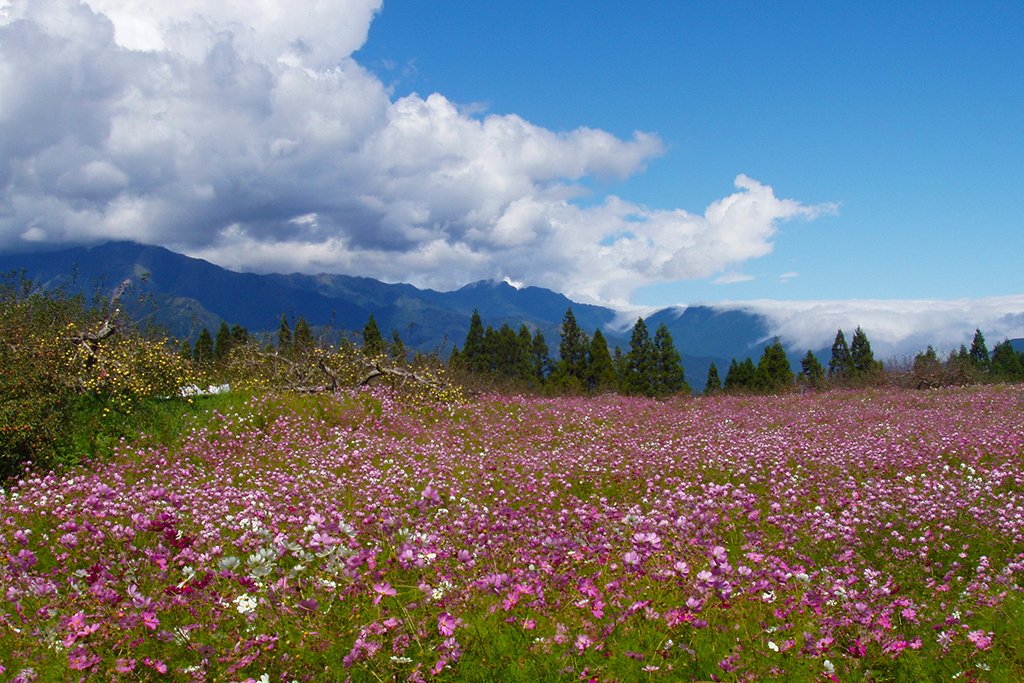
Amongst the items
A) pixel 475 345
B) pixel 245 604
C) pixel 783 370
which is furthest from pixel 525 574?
pixel 783 370

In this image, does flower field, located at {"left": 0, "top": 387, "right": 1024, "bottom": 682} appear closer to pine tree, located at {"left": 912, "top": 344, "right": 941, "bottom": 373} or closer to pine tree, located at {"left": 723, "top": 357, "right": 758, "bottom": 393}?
pine tree, located at {"left": 912, "top": 344, "right": 941, "bottom": 373}

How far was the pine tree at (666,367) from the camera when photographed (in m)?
37.6

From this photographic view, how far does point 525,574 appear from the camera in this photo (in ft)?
11.3

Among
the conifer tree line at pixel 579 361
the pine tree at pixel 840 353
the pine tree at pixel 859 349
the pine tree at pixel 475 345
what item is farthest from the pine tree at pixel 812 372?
the pine tree at pixel 475 345

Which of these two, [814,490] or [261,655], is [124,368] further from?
[814,490]

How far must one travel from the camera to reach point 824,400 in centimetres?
2208

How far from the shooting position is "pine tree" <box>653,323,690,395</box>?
37562 mm

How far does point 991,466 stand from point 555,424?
26.3ft

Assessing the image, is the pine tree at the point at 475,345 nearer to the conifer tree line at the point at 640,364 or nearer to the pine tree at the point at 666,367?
the conifer tree line at the point at 640,364

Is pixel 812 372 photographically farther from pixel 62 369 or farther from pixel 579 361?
pixel 62 369

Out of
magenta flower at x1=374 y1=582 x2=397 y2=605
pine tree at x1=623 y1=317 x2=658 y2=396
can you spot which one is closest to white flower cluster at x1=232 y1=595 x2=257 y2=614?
magenta flower at x1=374 y1=582 x2=397 y2=605

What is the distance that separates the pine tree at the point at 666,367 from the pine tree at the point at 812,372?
7.83 meters

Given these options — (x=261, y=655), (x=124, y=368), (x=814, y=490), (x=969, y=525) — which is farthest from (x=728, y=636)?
(x=124, y=368)

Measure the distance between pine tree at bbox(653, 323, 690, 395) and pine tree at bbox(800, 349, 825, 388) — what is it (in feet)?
25.7
